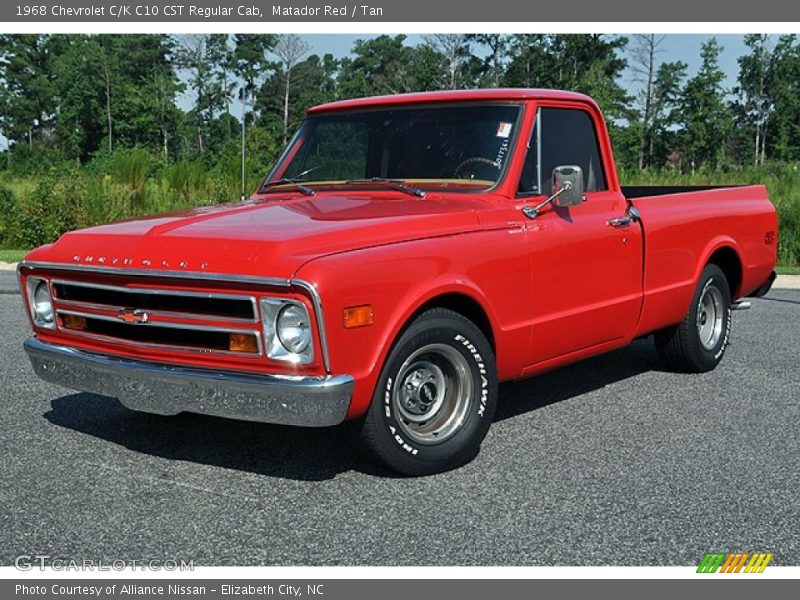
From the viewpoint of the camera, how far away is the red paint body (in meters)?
4.13

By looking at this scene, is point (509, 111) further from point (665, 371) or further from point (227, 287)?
point (665, 371)

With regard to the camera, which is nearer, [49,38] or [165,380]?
[165,380]

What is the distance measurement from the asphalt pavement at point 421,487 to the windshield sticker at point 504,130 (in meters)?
1.64

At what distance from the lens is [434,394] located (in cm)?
470

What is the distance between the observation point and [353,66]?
103 m

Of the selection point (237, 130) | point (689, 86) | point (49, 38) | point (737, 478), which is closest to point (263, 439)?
point (737, 478)

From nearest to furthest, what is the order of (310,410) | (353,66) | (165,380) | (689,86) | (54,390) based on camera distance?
(310,410) → (165,380) → (54,390) → (689,86) → (353,66)

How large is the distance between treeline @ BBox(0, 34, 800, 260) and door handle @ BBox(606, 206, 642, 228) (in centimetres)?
4378

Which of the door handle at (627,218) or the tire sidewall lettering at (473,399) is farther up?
the door handle at (627,218)

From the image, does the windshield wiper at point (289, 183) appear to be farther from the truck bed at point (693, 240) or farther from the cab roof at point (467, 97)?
the truck bed at point (693, 240)

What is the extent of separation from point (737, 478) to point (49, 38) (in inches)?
3924

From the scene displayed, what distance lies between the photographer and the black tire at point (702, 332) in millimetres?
6730

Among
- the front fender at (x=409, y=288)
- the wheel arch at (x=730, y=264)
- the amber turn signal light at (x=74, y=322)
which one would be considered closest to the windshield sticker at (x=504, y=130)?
the front fender at (x=409, y=288)
